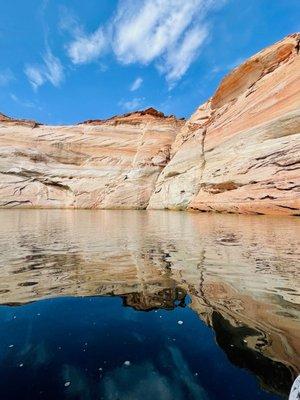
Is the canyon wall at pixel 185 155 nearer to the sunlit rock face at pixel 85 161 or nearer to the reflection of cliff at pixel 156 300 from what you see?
the sunlit rock face at pixel 85 161

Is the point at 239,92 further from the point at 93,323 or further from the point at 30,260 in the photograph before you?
the point at 93,323

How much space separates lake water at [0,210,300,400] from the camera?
6.79ft

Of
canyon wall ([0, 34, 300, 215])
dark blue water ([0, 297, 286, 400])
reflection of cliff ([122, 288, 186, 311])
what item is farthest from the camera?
canyon wall ([0, 34, 300, 215])

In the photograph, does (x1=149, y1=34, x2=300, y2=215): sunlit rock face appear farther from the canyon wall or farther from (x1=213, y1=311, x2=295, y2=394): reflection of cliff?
(x1=213, y1=311, x2=295, y2=394): reflection of cliff

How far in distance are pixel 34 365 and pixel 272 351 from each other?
170 centimetres

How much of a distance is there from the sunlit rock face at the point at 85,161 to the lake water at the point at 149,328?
82.4ft

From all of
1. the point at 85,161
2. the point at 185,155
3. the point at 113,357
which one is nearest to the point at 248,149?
the point at 185,155

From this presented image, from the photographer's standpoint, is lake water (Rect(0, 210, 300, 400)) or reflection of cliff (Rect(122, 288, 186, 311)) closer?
lake water (Rect(0, 210, 300, 400))

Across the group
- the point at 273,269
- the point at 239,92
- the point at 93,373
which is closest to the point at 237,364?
the point at 93,373

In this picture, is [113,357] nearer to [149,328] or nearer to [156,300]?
[149,328]

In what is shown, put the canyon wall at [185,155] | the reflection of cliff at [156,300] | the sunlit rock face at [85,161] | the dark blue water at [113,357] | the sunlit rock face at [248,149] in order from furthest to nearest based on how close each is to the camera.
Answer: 1. the sunlit rock face at [85,161]
2. the canyon wall at [185,155]
3. the sunlit rock face at [248,149]
4. the reflection of cliff at [156,300]
5. the dark blue water at [113,357]

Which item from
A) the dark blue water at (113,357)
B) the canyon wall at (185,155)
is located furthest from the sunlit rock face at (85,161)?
the dark blue water at (113,357)

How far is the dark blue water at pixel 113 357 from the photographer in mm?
2008

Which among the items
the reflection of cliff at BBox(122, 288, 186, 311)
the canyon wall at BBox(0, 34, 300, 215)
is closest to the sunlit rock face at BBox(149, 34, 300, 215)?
the canyon wall at BBox(0, 34, 300, 215)
